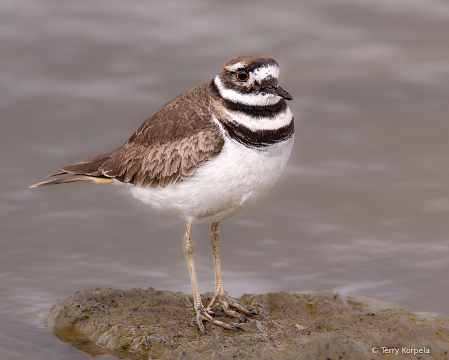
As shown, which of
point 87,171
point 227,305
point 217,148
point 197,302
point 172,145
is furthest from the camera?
point 87,171

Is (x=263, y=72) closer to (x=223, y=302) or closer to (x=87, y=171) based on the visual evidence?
(x=87, y=171)

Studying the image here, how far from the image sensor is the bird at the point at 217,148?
7594 millimetres

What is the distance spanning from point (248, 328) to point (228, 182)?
2.16m

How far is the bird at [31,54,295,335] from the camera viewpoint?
759 cm

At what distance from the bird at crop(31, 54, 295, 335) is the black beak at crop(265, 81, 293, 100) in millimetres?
13

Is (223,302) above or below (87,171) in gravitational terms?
below

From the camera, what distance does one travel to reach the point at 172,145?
8.12m

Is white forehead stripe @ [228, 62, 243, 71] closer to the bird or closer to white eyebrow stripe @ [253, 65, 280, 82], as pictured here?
the bird

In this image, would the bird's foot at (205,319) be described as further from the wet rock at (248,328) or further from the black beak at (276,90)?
the black beak at (276,90)

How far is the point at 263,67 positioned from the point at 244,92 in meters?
0.41

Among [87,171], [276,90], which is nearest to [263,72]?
[276,90]

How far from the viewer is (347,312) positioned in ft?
28.8

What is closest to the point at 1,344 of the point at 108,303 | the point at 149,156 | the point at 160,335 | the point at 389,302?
the point at 108,303

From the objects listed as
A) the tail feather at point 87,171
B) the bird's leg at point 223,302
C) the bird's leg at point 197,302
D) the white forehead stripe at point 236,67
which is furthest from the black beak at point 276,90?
the tail feather at point 87,171
